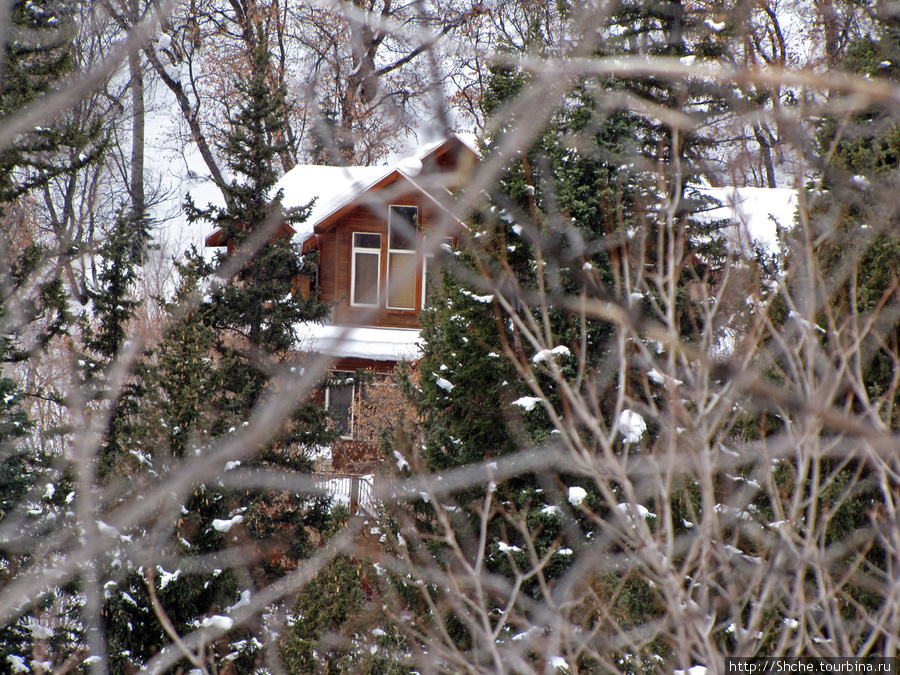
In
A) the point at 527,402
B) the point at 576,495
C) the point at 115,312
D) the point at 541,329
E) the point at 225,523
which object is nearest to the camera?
the point at 576,495

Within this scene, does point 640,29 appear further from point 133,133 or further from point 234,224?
point 133,133

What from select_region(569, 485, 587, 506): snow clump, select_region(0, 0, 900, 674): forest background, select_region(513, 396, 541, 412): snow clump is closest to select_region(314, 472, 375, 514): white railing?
select_region(0, 0, 900, 674): forest background

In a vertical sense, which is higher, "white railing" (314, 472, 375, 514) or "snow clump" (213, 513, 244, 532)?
"snow clump" (213, 513, 244, 532)

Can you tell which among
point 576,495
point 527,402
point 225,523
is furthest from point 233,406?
point 576,495

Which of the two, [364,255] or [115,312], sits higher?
[364,255]

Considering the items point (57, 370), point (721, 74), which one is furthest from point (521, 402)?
point (57, 370)

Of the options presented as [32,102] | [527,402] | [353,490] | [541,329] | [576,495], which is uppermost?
[32,102]

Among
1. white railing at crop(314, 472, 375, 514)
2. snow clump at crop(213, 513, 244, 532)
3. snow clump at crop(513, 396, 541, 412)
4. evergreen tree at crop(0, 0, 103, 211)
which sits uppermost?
evergreen tree at crop(0, 0, 103, 211)

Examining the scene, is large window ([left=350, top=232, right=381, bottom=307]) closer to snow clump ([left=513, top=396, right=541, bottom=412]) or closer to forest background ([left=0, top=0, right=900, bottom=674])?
forest background ([left=0, top=0, right=900, bottom=674])

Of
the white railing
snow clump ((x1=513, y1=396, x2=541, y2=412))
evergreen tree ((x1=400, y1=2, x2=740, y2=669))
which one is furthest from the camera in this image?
the white railing

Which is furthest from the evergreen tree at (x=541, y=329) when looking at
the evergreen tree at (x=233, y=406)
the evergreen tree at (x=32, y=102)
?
the evergreen tree at (x=32, y=102)

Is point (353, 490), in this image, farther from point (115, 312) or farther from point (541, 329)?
point (541, 329)

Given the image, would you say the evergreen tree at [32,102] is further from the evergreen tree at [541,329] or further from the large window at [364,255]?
the large window at [364,255]

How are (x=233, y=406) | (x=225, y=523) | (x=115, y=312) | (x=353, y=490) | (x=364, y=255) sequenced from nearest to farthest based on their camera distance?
(x=225, y=523)
(x=233, y=406)
(x=115, y=312)
(x=353, y=490)
(x=364, y=255)
